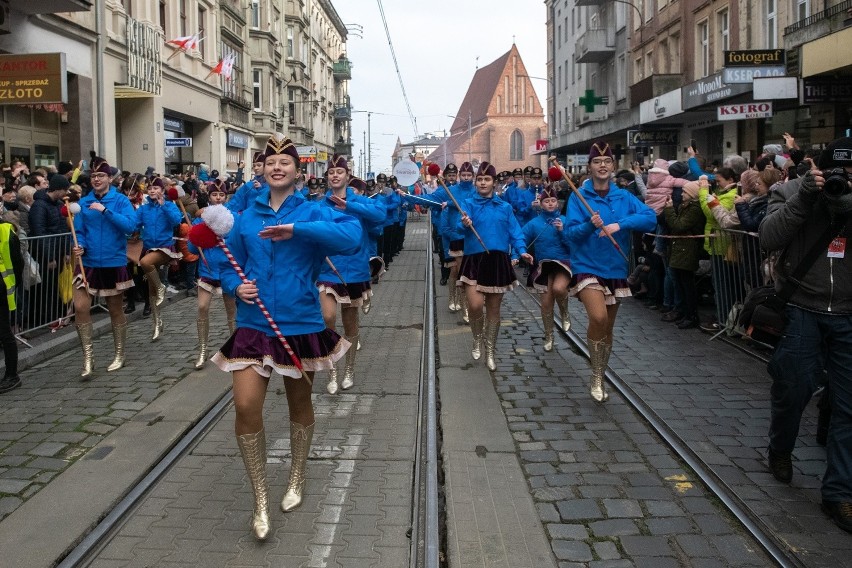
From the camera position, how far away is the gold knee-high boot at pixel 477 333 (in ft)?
29.7

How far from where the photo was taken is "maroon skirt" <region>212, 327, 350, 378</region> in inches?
178

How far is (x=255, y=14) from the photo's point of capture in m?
43.2

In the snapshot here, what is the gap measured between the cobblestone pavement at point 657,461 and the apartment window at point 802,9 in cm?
1315

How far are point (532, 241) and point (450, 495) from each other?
5.82m

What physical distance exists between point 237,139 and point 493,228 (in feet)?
94.9

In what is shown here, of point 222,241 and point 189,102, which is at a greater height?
point 189,102

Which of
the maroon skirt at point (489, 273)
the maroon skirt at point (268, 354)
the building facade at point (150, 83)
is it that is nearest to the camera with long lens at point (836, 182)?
the maroon skirt at point (268, 354)

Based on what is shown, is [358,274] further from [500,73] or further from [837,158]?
[500,73]

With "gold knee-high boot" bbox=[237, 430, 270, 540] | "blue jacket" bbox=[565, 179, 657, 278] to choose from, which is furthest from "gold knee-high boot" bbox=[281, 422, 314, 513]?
"blue jacket" bbox=[565, 179, 657, 278]

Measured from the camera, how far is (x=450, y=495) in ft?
16.7

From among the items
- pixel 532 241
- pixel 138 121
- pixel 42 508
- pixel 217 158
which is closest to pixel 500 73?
pixel 217 158

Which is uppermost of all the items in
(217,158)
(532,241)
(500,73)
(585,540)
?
(500,73)

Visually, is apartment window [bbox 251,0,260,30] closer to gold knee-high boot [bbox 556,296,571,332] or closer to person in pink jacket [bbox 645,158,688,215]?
person in pink jacket [bbox 645,158,688,215]

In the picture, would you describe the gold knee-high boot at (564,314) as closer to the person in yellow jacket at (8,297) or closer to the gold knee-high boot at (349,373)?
the gold knee-high boot at (349,373)
